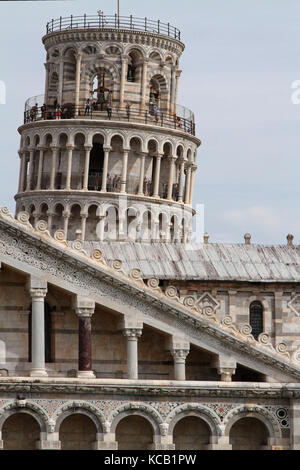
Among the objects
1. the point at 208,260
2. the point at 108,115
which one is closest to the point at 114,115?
the point at 108,115

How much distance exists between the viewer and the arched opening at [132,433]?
86500mm

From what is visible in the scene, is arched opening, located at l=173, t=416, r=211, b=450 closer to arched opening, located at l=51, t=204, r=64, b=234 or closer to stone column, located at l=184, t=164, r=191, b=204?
arched opening, located at l=51, t=204, r=64, b=234

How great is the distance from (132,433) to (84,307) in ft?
19.5

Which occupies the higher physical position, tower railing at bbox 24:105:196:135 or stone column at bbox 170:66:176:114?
stone column at bbox 170:66:176:114

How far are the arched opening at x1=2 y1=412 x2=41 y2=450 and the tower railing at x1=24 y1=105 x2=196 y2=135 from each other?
60.2 m

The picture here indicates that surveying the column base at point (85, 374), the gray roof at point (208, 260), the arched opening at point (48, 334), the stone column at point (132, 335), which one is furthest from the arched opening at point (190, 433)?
the gray roof at point (208, 260)

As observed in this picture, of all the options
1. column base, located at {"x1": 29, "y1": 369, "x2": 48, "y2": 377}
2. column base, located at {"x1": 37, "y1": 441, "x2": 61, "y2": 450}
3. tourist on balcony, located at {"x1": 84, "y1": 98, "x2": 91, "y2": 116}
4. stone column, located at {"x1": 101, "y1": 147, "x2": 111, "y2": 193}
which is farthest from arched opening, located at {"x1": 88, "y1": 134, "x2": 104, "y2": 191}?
column base, located at {"x1": 37, "y1": 441, "x2": 61, "y2": 450}

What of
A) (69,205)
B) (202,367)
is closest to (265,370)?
(202,367)

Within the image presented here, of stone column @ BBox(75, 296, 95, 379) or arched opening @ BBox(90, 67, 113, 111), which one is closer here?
stone column @ BBox(75, 296, 95, 379)

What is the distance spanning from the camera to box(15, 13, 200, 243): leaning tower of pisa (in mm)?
143875

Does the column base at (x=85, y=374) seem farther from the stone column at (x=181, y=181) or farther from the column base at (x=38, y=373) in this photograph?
the stone column at (x=181, y=181)

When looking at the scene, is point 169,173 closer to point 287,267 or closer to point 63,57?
point 63,57

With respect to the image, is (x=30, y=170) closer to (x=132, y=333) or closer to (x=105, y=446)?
(x=132, y=333)
